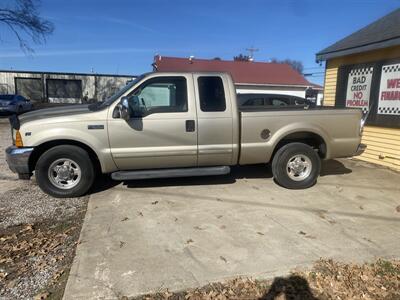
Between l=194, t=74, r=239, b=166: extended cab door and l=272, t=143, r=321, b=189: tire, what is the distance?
0.89m

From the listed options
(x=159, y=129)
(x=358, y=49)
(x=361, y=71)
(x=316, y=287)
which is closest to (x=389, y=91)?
(x=361, y=71)

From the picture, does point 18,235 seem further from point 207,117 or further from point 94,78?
point 94,78

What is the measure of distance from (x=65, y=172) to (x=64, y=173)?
0.07ft

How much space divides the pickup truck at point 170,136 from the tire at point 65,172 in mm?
15

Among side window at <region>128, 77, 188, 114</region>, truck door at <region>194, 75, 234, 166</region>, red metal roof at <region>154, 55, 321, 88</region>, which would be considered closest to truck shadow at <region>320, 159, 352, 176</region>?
truck door at <region>194, 75, 234, 166</region>

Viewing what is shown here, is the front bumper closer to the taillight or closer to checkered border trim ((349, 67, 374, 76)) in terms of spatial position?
the taillight

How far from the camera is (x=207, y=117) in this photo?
231 inches

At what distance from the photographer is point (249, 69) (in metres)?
33.3

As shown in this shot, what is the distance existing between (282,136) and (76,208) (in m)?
3.60

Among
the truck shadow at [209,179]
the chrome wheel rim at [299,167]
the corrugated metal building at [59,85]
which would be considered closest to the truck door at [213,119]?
the truck shadow at [209,179]

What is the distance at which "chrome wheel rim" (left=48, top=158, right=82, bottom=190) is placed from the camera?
5648mm

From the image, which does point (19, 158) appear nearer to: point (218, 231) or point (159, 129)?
point (159, 129)

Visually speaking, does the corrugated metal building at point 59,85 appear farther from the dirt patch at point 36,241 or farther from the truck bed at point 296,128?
the truck bed at point 296,128

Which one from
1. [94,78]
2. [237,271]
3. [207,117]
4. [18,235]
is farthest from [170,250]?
[94,78]
